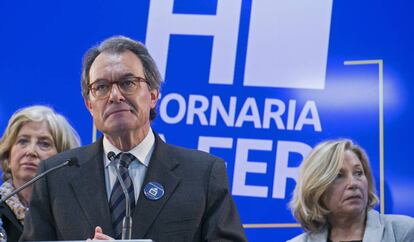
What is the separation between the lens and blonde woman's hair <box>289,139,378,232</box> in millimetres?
3621

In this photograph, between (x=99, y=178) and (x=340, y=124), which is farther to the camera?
(x=340, y=124)

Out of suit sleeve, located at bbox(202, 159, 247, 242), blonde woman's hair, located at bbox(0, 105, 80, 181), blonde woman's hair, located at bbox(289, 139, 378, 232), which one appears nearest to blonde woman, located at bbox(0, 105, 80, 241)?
blonde woman's hair, located at bbox(0, 105, 80, 181)

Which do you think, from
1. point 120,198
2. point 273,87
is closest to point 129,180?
point 120,198

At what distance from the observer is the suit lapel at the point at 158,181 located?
243 cm

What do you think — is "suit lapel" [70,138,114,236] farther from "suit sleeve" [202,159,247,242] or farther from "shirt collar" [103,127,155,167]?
"suit sleeve" [202,159,247,242]

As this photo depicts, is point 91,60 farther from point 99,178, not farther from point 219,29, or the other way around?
point 219,29

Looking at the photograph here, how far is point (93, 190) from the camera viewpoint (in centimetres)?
252

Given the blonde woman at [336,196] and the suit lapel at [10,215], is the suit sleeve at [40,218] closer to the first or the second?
the suit lapel at [10,215]

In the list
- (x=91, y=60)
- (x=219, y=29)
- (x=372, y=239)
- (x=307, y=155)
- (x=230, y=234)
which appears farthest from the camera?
(x=219, y=29)

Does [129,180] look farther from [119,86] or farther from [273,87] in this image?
[273,87]

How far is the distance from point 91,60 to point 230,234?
30.9 inches

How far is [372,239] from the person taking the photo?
344cm

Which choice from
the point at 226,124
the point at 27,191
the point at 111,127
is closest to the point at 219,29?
the point at 226,124

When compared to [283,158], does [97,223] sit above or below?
below
